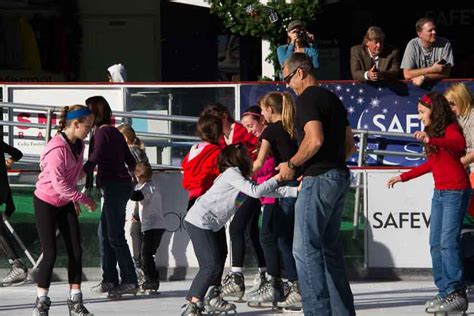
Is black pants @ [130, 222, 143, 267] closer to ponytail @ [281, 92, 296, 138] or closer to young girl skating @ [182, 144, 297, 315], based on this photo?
young girl skating @ [182, 144, 297, 315]

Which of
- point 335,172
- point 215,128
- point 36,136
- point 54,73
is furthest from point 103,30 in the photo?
point 335,172

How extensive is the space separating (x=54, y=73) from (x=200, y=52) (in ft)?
8.50

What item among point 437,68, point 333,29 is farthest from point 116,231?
point 333,29

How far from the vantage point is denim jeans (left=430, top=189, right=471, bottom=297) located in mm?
9609

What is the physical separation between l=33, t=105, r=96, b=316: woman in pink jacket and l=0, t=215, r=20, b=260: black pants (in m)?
2.25

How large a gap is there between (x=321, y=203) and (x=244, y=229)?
231 cm

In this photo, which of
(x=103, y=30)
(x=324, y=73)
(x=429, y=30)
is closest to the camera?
(x=429, y=30)

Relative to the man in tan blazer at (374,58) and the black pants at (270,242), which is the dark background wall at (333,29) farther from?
the black pants at (270,242)

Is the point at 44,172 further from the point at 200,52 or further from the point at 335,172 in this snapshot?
the point at 200,52

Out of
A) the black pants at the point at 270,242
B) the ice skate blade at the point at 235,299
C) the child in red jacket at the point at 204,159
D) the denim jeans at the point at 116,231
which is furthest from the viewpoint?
the denim jeans at the point at 116,231

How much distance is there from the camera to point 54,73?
2144 cm

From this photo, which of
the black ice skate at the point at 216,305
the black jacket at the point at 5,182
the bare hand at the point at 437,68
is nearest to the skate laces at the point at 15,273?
the black jacket at the point at 5,182

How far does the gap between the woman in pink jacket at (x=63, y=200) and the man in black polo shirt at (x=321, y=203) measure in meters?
1.89

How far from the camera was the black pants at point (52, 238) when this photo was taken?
9500mm
